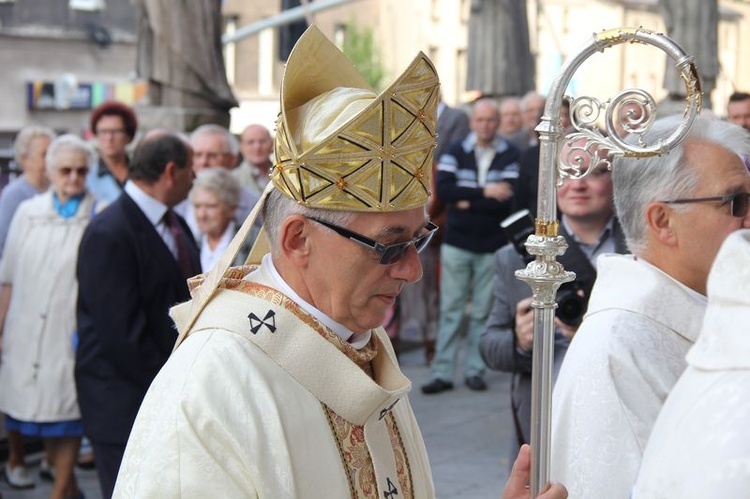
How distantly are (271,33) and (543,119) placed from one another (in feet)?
147

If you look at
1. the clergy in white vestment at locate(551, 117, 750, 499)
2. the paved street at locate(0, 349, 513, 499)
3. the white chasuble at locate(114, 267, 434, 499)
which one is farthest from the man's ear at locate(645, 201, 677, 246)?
the paved street at locate(0, 349, 513, 499)

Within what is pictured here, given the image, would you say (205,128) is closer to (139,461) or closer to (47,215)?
(47,215)

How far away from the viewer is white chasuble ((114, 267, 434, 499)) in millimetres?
2670

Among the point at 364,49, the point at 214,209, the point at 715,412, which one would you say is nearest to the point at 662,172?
the point at 715,412

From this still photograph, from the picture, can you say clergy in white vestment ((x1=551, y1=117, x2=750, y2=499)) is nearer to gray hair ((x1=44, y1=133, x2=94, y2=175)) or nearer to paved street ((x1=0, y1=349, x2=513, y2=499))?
paved street ((x1=0, y1=349, x2=513, y2=499))

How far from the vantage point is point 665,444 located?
2.20 meters

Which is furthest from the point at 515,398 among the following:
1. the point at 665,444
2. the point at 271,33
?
the point at 271,33

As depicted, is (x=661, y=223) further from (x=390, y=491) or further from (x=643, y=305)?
(x=390, y=491)

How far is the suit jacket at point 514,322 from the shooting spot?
16.2 feet

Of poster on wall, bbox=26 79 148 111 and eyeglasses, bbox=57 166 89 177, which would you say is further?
poster on wall, bbox=26 79 148 111

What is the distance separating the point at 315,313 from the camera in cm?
292

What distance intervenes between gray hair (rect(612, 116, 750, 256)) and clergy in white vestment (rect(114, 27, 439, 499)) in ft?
2.37

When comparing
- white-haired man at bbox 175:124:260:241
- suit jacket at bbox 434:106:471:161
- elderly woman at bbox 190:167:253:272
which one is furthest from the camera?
suit jacket at bbox 434:106:471:161

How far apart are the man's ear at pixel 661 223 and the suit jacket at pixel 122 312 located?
2535 mm
